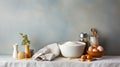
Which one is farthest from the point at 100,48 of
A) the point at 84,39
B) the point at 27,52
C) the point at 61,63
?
the point at 27,52

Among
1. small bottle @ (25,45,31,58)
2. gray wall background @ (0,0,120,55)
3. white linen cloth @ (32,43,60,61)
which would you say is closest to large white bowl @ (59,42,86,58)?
white linen cloth @ (32,43,60,61)

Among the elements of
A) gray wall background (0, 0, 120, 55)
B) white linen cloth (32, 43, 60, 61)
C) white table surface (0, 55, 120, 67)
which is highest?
gray wall background (0, 0, 120, 55)

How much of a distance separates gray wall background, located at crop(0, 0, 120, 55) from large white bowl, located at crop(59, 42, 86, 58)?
20 cm

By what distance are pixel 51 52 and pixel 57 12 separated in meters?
0.43

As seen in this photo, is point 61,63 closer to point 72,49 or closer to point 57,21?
point 72,49

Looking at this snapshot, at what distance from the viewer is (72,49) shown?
2.08 metres

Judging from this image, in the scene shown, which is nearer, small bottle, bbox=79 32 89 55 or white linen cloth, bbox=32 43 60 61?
white linen cloth, bbox=32 43 60 61

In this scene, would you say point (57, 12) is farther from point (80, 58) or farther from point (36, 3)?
point (80, 58)

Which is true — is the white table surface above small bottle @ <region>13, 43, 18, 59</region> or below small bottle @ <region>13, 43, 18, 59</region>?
below

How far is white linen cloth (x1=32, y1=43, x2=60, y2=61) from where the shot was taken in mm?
2041

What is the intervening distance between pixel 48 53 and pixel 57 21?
1.22 ft

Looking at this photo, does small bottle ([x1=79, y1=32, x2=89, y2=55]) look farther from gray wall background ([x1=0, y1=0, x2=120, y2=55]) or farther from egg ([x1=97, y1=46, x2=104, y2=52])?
egg ([x1=97, y1=46, x2=104, y2=52])

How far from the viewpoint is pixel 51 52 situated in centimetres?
217

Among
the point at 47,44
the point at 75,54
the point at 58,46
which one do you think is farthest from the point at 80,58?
the point at 47,44
